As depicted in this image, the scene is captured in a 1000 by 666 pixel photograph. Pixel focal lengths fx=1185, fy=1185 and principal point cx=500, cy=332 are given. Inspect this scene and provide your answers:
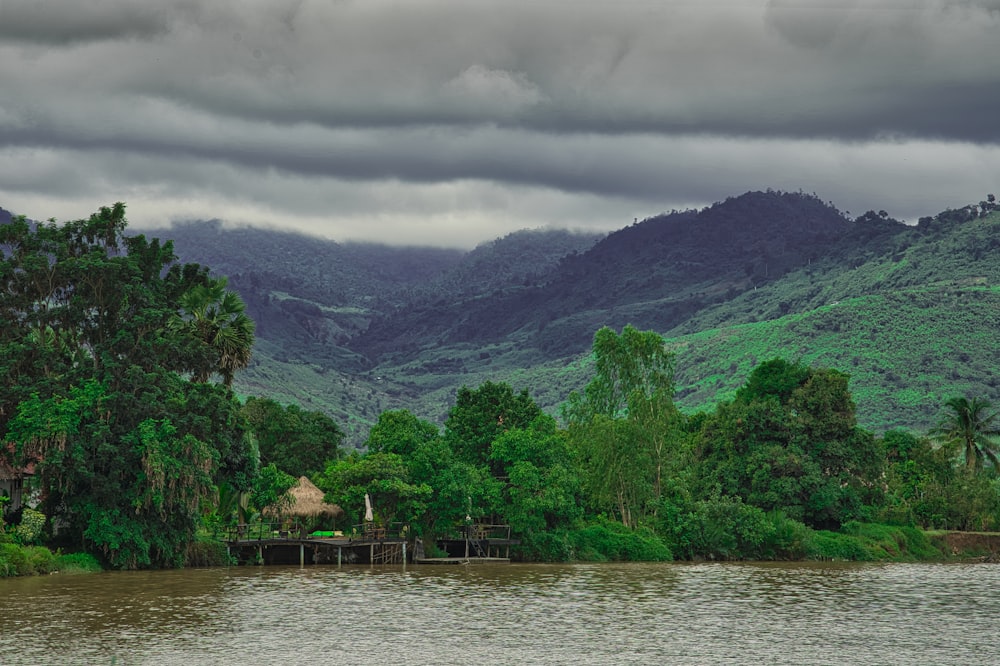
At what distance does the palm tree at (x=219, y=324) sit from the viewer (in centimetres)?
8138

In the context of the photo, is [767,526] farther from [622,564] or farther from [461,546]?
[461,546]

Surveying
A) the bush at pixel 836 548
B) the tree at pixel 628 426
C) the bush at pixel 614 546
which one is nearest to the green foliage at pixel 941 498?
the bush at pixel 836 548

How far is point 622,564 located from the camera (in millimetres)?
89625

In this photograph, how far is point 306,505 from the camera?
8475 cm

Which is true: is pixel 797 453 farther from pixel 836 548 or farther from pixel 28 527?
pixel 28 527

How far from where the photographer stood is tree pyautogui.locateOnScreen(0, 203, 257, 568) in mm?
70000

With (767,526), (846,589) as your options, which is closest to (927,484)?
(767,526)

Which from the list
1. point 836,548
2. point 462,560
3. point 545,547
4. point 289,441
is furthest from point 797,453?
point 289,441

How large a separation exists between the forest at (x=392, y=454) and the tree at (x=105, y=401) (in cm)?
14

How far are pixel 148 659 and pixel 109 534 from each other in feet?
93.9

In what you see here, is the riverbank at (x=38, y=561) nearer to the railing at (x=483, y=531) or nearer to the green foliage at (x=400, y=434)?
the green foliage at (x=400, y=434)

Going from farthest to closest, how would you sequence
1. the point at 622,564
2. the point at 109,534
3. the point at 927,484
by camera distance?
the point at 927,484 → the point at 622,564 → the point at 109,534

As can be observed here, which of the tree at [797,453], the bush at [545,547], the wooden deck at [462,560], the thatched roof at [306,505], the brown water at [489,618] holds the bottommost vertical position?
the brown water at [489,618]

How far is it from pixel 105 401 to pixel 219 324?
13.0 meters
